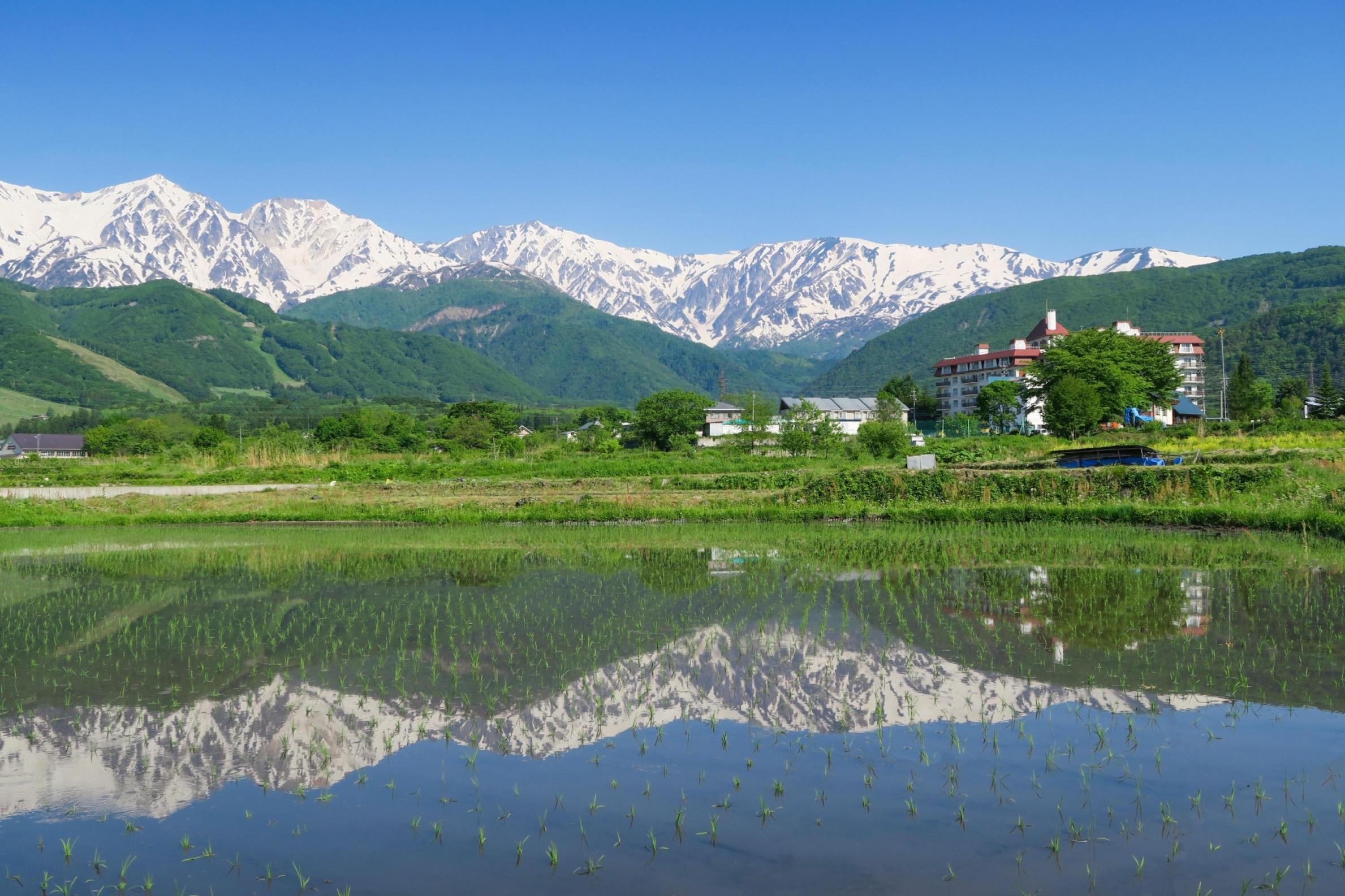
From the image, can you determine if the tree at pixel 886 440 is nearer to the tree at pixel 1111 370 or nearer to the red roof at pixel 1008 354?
the tree at pixel 1111 370

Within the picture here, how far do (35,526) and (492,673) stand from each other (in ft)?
83.8

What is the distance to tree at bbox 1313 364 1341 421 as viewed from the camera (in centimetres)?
7056

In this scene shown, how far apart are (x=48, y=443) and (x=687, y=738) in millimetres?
129349

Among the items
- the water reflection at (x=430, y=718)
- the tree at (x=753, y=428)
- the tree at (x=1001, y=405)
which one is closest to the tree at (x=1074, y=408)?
the tree at (x=753, y=428)

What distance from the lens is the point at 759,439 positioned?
61.8 metres

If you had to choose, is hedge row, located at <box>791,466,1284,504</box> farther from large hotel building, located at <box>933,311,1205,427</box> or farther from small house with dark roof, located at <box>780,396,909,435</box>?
small house with dark roof, located at <box>780,396,909,435</box>

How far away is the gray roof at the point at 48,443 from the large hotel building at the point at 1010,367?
108854 millimetres

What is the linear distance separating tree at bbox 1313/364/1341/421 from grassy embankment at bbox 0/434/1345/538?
1280 inches

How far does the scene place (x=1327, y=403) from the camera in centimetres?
7325

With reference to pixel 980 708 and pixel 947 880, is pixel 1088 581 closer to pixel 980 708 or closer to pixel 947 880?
pixel 980 708

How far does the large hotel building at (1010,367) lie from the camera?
117 metres

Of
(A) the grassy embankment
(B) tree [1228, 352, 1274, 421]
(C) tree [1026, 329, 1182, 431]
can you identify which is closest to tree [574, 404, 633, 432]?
(C) tree [1026, 329, 1182, 431]

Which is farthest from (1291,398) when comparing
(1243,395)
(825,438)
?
(825,438)

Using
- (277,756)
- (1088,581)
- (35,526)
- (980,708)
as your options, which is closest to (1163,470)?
(1088,581)
